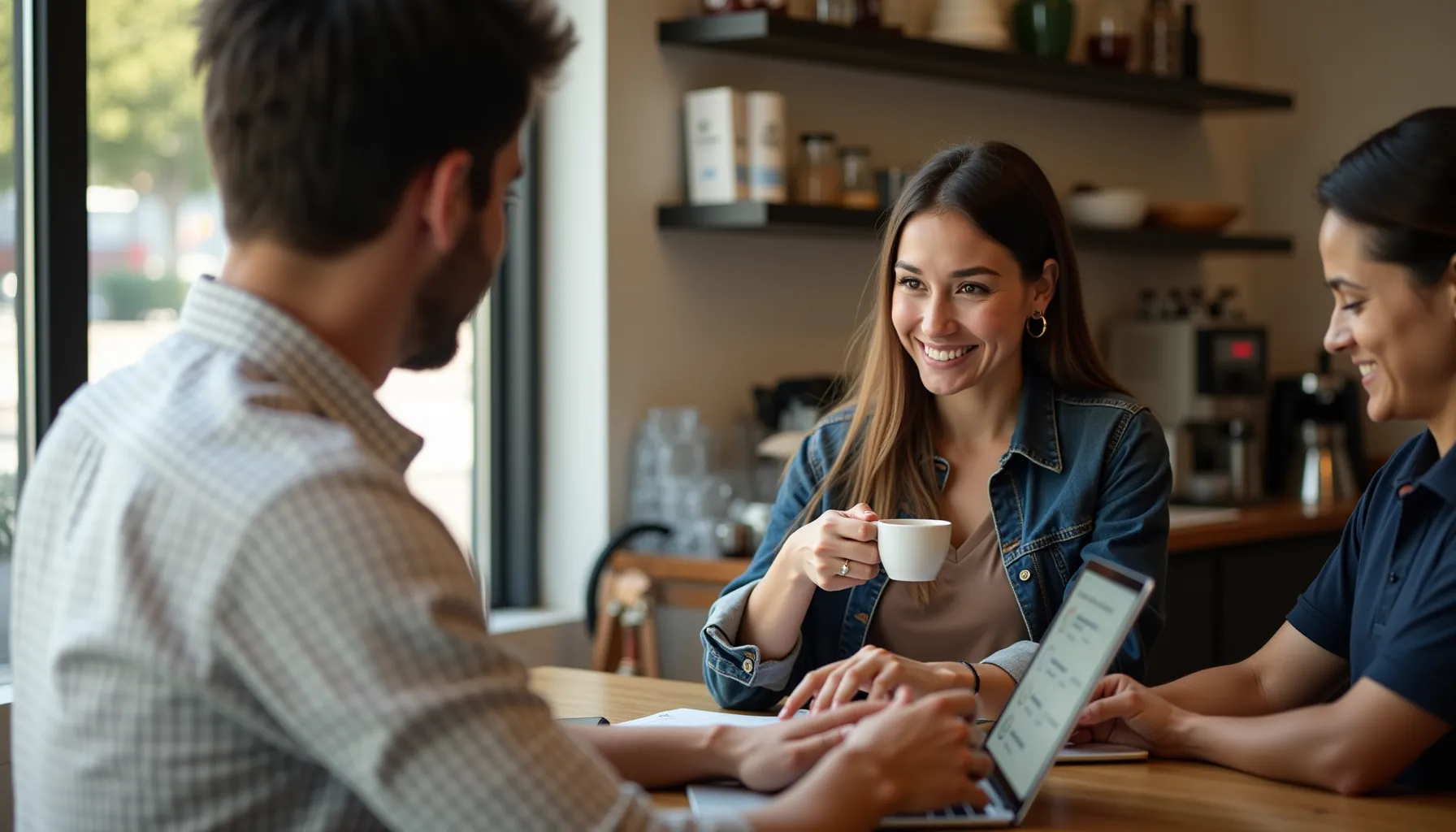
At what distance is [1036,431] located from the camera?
2.18m

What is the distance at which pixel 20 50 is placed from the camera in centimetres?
281

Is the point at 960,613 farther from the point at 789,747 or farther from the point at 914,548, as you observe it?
the point at 789,747

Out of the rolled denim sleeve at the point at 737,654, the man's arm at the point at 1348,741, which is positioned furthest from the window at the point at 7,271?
the man's arm at the point at 1348,741

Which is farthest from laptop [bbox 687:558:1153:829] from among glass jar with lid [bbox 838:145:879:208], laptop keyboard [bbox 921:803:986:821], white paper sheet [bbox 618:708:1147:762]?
glass jar with lid [bbox 838:145:879:208]

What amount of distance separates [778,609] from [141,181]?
5.75 ft

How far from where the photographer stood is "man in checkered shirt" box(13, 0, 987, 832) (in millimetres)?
964

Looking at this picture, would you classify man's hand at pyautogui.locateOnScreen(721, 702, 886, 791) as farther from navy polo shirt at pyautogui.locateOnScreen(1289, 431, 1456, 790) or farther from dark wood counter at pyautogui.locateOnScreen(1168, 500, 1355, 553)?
dark wood counter at pyautogui.locateOnScreen(1168, 500, 1355, 553)

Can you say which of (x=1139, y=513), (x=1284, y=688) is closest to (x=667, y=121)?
(x=1139, y=513)

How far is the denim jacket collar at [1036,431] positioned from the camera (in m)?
2.16

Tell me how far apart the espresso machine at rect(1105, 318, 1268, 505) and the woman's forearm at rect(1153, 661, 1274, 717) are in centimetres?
258

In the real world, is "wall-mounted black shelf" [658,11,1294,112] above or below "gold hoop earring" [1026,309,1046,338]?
above

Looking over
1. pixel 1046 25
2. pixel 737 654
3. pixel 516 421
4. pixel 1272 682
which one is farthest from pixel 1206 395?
pixel 737 654

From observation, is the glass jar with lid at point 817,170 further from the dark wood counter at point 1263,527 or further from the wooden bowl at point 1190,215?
the wooden bowl at point 1190,215

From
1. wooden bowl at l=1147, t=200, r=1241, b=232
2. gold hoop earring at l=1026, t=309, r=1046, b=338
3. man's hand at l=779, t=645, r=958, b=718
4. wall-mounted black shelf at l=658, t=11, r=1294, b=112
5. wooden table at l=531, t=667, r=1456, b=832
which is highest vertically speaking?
wall-mounted black shelf at l=658, t=11, r=1294, b=112
